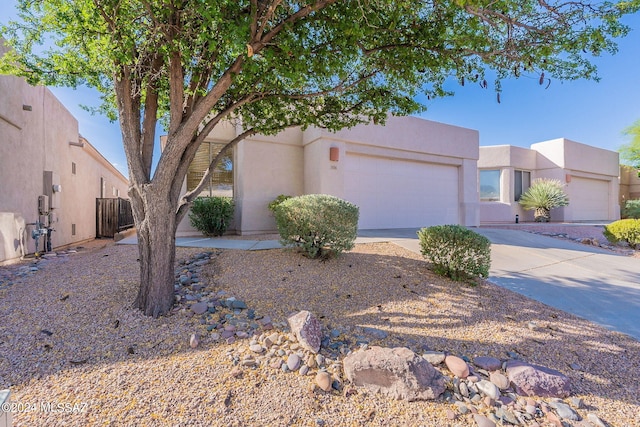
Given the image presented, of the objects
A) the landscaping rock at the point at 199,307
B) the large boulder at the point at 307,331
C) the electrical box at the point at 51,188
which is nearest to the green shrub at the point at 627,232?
the large boulder at the point at 307,331

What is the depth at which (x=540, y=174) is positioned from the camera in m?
15.3

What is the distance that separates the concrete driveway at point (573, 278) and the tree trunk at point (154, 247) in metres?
4.79

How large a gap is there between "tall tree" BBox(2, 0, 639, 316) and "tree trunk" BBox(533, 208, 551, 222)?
1264cm

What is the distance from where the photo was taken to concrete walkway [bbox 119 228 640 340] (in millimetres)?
3744

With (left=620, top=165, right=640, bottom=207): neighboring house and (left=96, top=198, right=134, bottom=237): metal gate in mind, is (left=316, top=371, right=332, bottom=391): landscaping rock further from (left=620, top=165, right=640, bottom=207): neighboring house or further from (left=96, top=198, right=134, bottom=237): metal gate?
(left=620, top=165, right=640, bottom=207): neighboring house

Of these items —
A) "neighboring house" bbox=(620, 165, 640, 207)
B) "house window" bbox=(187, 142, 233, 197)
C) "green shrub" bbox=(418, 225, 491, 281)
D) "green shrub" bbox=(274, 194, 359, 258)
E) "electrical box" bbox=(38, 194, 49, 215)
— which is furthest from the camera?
"neighboring house" bbox=(620, 165, 640, 207)

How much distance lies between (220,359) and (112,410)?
0.76m

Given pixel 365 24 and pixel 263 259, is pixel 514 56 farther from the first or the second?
pixel 263 259

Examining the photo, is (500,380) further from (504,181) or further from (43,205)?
(504,181)

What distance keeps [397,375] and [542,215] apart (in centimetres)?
1550

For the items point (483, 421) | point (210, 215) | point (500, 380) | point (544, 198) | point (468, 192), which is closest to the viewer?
point (483, 421)

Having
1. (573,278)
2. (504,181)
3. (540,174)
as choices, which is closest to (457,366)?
(573,278)

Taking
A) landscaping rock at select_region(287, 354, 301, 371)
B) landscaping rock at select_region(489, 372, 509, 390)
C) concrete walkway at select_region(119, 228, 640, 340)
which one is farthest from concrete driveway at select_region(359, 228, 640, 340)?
landscaping rock at select_region(287, 354, 301, 371)

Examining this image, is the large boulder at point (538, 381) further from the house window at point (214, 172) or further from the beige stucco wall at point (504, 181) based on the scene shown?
the beige stucco wall at point (504, 181)
